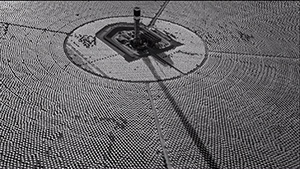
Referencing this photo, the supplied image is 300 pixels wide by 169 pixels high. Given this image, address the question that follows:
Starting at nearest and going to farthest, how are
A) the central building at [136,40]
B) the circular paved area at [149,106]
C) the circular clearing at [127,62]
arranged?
the circular paved area at [149,106] < the circular clearing at [127,62] < the central building at [136,40]

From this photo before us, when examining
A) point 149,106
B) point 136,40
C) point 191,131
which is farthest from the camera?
point 136,40

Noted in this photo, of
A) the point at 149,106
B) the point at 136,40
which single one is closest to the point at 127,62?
the point at 136,40

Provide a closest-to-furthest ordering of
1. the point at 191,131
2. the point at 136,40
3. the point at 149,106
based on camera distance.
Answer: the point at 191,131, the point at 149,106, the point at 136,40

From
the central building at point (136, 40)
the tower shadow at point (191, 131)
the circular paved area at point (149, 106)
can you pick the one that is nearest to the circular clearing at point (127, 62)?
the central building at point (136, 40)

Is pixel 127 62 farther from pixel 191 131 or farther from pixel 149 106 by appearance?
pixel 191 131

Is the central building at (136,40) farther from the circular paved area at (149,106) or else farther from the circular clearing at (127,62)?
the circular paved area at (149,106)
